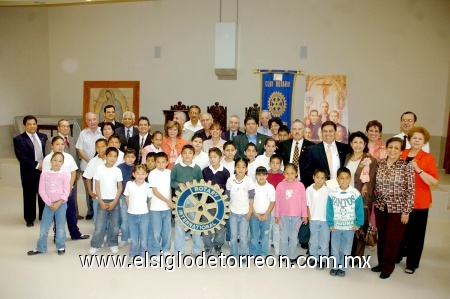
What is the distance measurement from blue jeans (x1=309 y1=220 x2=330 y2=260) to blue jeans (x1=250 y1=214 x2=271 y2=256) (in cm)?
48

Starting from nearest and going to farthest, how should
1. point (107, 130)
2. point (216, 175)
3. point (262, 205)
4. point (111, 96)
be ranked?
point (262, 205) → point (216, 175) → point (107, 130) → point (111, 96)

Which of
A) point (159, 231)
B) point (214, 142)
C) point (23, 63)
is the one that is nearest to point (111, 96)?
point (23, 63)

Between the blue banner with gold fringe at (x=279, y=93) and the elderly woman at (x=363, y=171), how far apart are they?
3327mm

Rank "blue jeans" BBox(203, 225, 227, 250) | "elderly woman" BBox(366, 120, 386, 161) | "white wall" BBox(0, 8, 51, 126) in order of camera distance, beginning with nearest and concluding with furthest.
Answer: "blue jeans" BBox(203, 225, 227, 250), "elderly woman" BBox(366, 120, 386, 161), "white wall" BBox(0, 8, 51, 126)

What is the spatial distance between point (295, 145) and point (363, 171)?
95cm

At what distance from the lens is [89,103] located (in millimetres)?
9766

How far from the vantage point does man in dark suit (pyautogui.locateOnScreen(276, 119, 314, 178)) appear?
180 inches

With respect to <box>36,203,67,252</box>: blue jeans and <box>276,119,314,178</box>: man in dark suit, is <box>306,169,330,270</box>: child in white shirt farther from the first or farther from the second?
<box>36,203,67,252</box>: blue jeans

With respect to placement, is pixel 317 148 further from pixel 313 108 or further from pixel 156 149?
pixel 313 108

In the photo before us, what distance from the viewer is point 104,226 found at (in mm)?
4383

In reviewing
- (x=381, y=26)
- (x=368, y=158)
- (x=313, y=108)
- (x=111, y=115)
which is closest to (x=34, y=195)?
(x=111, y=115)

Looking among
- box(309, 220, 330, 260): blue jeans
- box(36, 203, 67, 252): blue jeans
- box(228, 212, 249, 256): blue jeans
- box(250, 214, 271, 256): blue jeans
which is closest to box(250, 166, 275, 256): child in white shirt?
box(250, 214, 271, 256): blue jeans

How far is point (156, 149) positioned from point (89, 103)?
5.73 meters

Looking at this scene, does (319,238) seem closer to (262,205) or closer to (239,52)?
(262,205)
